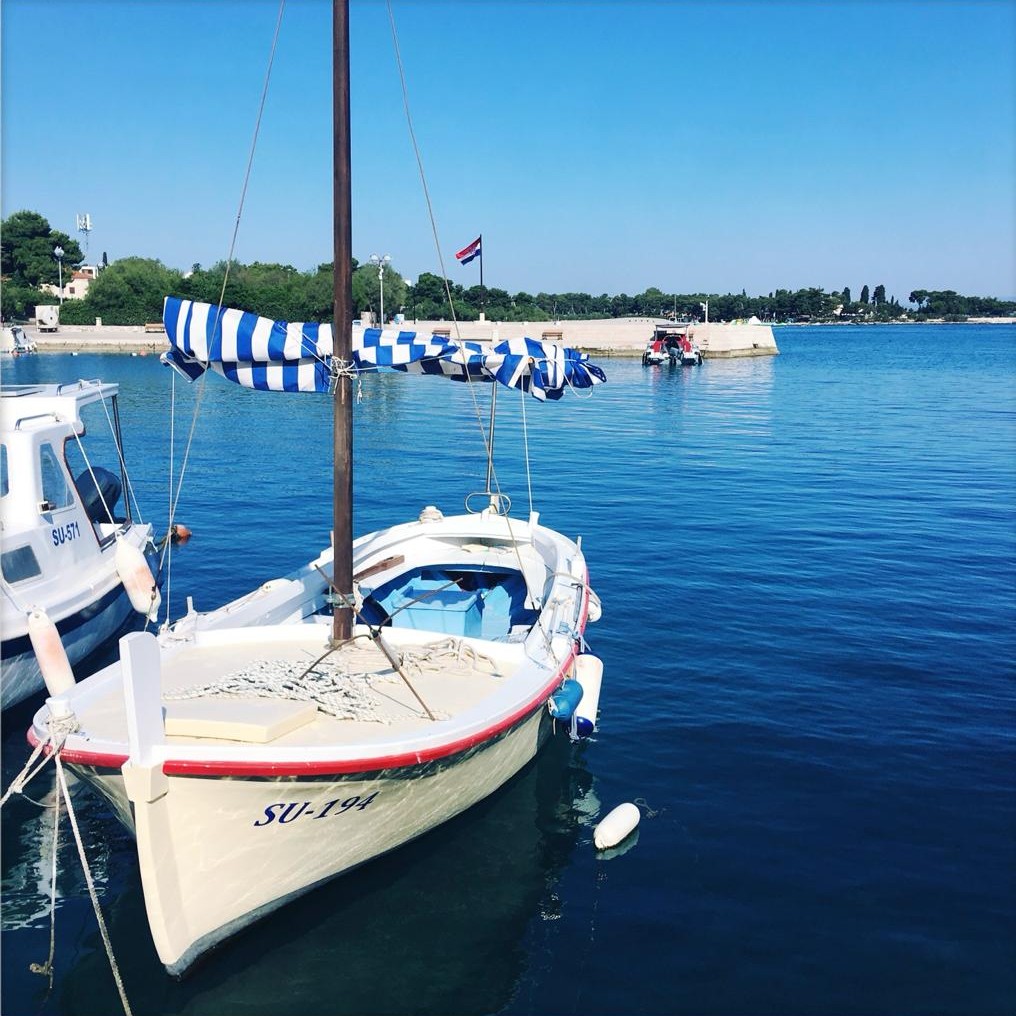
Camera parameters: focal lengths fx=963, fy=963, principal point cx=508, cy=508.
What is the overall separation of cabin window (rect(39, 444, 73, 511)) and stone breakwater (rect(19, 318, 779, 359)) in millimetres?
84941

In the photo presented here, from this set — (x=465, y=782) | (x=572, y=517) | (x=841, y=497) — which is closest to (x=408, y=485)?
(x=572, y=517)

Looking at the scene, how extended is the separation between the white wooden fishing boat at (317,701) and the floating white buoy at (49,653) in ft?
1.28

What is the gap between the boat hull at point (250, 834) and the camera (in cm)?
765

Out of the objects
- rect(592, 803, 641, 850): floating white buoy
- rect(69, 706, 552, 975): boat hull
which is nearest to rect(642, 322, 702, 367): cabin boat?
rect(592, 803, 641, 850): floating white buoy

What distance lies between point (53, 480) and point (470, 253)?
1061 centimetres

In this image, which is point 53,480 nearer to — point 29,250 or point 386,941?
point 386,941

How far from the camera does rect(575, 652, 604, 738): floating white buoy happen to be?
37.9 ft

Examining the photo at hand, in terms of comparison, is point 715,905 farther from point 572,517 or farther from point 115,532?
point 572,517

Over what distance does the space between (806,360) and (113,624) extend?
10500 centimetres

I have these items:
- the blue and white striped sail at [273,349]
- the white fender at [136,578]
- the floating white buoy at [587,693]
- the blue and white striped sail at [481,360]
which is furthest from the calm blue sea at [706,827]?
the blue and white striped sail at [273,349]

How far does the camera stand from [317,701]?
9.18 m

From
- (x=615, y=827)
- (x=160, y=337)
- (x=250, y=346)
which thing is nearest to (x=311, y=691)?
(x=615, y=827)

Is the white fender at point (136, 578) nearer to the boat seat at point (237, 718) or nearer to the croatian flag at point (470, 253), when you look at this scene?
the boat seat at point (237, 718)

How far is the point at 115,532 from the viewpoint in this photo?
55.4 ft
